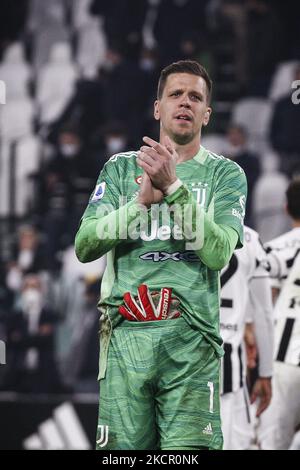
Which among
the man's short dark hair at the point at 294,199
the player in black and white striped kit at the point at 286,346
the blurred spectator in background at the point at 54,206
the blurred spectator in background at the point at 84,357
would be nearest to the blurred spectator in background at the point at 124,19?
the blurred spectator in background at the point at 54,206

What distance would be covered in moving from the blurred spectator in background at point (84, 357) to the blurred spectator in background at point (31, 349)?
159mm

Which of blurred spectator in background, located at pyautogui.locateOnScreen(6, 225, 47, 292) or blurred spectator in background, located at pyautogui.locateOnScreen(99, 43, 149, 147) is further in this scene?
blurred spectator in background, located at pyautogui.locateOnScreen(99, 43, 149, 147)

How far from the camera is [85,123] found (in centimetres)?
1334

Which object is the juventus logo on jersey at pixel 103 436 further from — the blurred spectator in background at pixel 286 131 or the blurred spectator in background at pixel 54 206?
the blurred spectator in background at pixel 286 131

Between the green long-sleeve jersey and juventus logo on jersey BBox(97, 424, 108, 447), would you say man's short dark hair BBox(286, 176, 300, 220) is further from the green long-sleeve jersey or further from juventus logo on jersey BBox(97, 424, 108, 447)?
juventus logo on jersey BBox(97, 424, 108, 447)

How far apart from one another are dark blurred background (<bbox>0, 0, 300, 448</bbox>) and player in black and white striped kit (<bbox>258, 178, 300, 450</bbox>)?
4.71 metres

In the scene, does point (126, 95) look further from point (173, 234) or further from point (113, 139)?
point (173, 234)

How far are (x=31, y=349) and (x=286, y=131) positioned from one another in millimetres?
3914

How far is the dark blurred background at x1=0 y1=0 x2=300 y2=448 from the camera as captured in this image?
38.4 feet

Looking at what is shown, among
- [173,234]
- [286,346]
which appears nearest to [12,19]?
[286,346]

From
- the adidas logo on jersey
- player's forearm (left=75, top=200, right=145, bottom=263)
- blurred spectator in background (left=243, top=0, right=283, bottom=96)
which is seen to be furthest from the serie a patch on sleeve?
blurred spectator in background (left=243, top=0, right=283, bottom=96)

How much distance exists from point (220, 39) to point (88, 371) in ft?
16.1

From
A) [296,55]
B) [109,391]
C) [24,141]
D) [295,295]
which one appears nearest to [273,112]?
[296,55]

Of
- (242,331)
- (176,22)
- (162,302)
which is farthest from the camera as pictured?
(176,22)
